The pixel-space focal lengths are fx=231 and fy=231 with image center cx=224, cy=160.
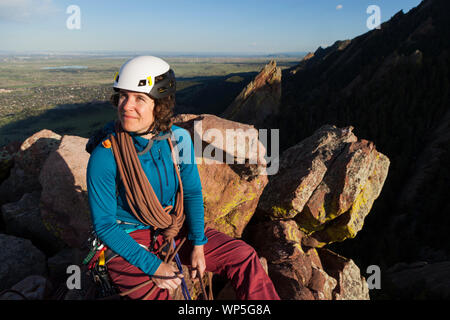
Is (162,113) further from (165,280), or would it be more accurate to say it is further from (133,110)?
(165,280)

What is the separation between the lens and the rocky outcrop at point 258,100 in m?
51.8

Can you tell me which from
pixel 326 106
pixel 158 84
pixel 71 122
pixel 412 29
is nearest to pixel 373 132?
pixel 326 106

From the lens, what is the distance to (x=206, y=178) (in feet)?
22.0

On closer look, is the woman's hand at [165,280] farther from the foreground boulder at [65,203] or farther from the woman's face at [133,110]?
the foreground boulder at [65,203]

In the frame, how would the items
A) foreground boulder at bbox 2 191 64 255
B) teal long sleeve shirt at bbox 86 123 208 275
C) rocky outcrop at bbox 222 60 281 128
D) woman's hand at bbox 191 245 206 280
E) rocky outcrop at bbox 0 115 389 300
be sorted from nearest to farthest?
teal long sleeve shirt at bbox 86 123 208 275, woman's hand at bbox 191 245 206 280, rocky outcrop at bbox 0 115 389 300, foreground boulder at bbox 2 191 64 255, rocky outcrop at bbox 222 60 281 128

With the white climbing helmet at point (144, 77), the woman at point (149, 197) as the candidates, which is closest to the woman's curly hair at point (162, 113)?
the woman at point (149, 197)

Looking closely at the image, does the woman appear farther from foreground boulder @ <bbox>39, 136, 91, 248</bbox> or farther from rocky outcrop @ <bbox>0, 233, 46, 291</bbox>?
rocky outcrop @ <bbox>0, 233, 46, 291</bbox>

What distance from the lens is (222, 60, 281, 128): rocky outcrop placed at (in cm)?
5175

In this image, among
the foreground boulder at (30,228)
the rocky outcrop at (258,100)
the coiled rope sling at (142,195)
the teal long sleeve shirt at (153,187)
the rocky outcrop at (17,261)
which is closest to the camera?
the teal long sleeve shirt at (153,187)

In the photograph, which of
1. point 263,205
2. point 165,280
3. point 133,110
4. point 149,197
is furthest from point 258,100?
point 165,280

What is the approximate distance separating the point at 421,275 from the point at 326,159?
38.0 feet

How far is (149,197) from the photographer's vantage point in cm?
375

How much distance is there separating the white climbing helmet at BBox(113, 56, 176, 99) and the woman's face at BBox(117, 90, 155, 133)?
0.13m

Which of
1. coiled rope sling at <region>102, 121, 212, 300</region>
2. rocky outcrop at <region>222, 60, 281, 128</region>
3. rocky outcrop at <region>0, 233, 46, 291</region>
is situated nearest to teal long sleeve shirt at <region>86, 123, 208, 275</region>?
coiled rope sling at <region>102, 121, 212, 300</region>
